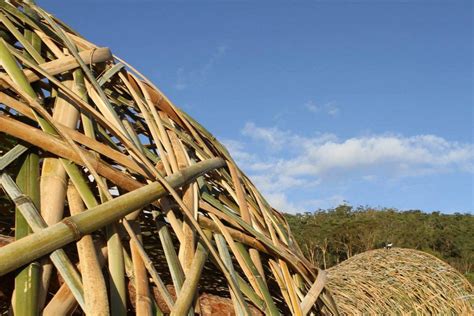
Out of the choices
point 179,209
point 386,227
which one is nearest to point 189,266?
point 179,209

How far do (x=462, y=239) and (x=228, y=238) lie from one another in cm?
1441

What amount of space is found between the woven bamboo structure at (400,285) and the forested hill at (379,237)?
23.0 feet

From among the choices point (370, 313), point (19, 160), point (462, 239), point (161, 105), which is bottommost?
point (370, 313)

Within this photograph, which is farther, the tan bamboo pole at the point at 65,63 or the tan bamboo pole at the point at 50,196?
the tan bamboo pole at the point at 65,63

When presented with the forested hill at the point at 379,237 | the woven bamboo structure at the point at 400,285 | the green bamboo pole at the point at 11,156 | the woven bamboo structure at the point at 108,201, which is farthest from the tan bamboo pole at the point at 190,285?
the forested hill at the point at 379,237

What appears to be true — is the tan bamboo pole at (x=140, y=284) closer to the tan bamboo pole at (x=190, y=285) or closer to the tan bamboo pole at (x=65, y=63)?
the tan bamboo pole at (x=190, y=285)

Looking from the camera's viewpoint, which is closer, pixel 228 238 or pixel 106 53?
pixel 228 238

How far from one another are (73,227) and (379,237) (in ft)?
40.5

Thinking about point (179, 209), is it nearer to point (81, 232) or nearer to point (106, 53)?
point (81, 232)

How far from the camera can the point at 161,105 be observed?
0.88 metres

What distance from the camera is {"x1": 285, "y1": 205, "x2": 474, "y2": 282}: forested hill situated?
11.8 meters

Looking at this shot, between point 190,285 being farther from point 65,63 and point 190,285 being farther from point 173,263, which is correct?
point 65,63

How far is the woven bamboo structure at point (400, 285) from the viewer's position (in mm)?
2672

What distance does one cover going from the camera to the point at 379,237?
40.3 ft
